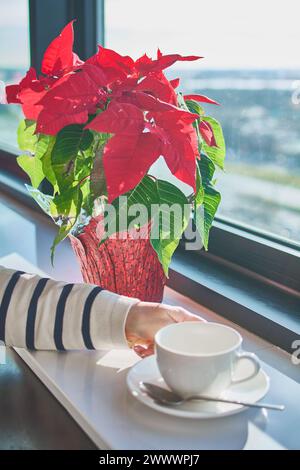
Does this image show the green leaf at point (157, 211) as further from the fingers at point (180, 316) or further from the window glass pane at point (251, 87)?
the window glass pane at point (251, 87)

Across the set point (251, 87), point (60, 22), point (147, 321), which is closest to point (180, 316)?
point (147, 321)

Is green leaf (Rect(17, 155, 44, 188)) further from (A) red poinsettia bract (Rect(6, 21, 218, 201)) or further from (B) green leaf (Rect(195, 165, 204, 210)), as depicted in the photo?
(B) green leaf (Rect(195, 165, 204, 210))

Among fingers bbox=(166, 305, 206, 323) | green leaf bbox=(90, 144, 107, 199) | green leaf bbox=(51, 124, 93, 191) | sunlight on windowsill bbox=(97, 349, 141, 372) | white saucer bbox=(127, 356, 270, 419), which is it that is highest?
green leaf bbox=(51, 124, 93, 191)

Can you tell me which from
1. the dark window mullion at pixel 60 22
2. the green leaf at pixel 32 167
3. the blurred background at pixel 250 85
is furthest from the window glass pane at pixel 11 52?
the green leaf at pixel 32 167

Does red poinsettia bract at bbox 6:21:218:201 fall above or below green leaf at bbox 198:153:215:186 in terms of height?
above

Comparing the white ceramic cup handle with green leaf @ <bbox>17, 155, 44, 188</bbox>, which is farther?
green leaf @ <bbox>17, 155, 44, 188</bbox>

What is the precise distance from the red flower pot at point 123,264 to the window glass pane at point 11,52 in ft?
3.92

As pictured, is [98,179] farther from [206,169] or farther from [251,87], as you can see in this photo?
[251,87]

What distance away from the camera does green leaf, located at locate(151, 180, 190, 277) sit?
73 cm

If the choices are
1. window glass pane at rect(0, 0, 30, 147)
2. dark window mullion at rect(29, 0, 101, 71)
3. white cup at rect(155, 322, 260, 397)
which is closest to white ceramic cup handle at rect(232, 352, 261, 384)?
Answer: white cup at rect(155, 322, 260, 397)

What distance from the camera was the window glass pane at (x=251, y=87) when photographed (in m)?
0.99

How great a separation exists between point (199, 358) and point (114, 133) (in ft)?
0.84
